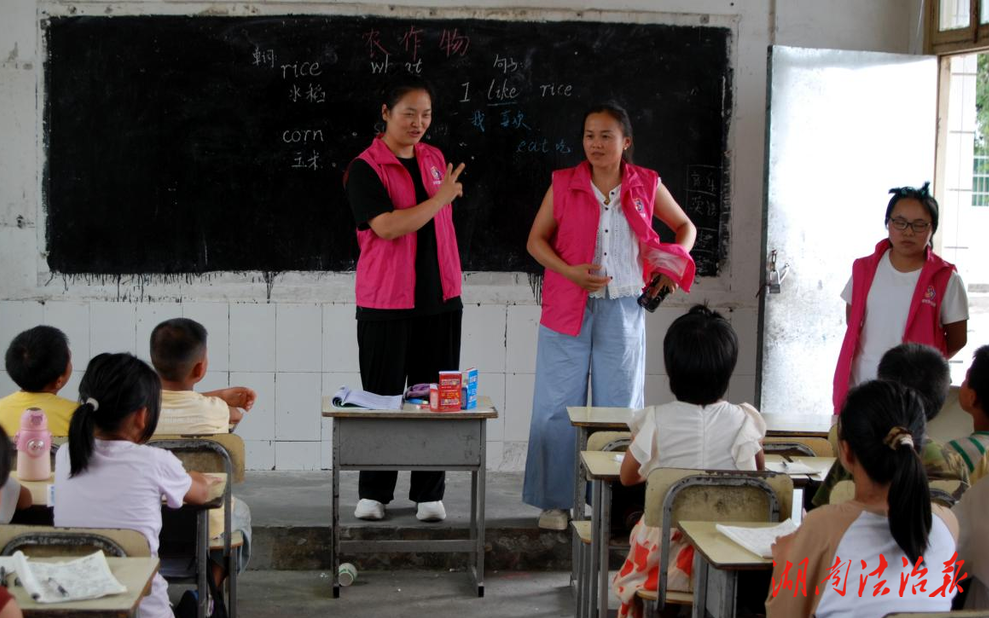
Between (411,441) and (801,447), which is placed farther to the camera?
(411,441)

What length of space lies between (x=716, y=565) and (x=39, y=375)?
6.66ft

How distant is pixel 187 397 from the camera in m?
3.08

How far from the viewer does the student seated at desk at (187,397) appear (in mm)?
3037

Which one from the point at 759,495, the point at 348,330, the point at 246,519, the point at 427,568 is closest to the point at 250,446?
the point at 348,330

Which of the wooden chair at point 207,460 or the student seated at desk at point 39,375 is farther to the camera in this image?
the student seated at desk at point 39,375

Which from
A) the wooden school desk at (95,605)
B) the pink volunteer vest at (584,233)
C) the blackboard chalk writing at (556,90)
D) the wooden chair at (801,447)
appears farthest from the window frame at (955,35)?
the wooden school desk at (95,605)

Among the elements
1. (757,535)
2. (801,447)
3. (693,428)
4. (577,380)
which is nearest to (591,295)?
(577,380)

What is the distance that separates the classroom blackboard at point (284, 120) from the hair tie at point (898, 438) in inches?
136

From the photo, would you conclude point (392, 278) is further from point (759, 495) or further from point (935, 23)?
point (935, 23)

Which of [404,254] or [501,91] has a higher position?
[501,91]

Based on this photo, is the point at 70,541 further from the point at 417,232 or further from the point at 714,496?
the point at 417,232

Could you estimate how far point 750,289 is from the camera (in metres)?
5.40

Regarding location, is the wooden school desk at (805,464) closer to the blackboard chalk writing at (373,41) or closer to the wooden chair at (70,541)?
the wooden chair at (70,541)

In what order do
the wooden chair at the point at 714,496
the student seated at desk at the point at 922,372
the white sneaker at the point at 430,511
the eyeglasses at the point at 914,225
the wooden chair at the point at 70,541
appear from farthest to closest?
the white sneaker at the point at 430,511 → the eyeglasses at the point at 914,225 → the student seated at desk at the point at 922,372 → the wooden chair at the point at 714,496 → the wooden chair at the point at 70,541
